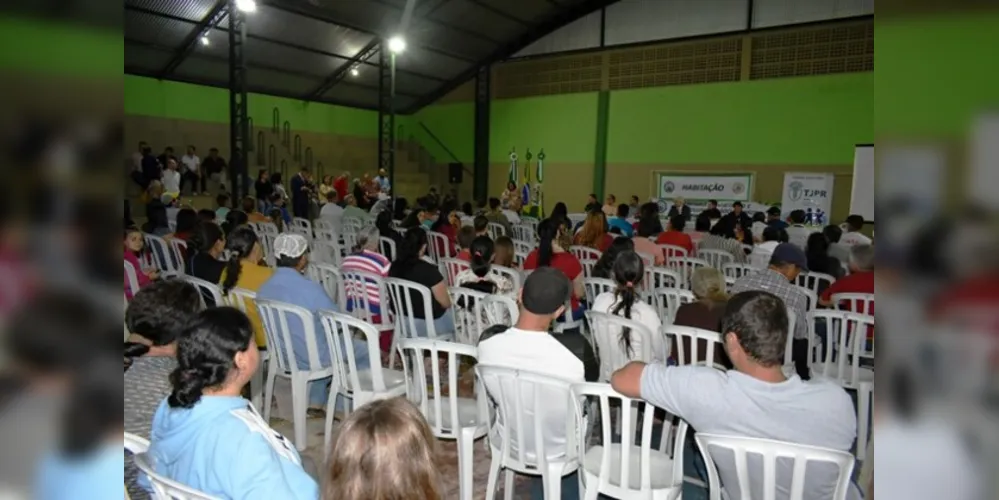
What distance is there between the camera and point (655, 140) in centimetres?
1311

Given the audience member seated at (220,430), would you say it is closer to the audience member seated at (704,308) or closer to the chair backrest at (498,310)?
the chair backrest at (498,310)

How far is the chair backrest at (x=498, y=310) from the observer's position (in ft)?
9.94

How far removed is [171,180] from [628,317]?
31.2 ft

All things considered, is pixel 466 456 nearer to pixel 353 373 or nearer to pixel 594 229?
pixel 353 373

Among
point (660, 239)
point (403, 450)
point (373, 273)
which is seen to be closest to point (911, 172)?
point (403, 450)

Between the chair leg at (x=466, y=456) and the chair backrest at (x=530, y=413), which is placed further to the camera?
the chair leg at (x=466, y=456)

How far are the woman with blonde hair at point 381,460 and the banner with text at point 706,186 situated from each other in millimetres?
12054

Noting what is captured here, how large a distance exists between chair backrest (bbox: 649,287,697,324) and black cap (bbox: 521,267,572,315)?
157 cm

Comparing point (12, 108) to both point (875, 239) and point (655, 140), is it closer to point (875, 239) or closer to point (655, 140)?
point (875, 239)

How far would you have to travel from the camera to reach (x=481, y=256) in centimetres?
362

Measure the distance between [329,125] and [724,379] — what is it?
14.3 m

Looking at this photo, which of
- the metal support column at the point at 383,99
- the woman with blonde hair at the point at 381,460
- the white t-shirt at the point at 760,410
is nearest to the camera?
the woman with blonde hair at the point at 381,460

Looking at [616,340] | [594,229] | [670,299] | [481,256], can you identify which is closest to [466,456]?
[616,340]

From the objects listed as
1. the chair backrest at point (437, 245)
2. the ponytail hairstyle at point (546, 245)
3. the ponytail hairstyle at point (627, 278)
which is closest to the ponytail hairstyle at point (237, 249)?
the ponytail hairstyle at point (546, 245)
